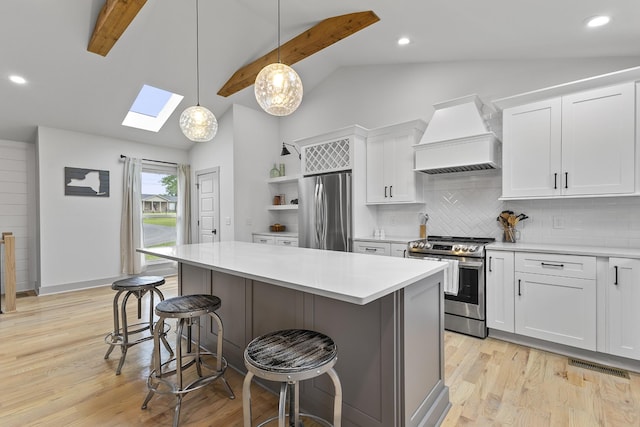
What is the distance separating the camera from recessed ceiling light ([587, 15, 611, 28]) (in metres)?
2.25

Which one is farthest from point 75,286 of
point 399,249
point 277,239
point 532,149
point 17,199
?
point 532,149

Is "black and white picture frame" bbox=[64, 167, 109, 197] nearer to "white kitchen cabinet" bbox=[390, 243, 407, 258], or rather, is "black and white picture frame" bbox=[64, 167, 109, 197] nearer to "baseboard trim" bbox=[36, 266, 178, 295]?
"baseboard trim" bbox=[36, 266, 178, 295]

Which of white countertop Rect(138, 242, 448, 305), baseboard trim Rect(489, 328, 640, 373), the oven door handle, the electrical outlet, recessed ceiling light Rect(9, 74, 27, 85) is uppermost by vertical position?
recessed ceiling light Rect(9, 74, 27, 85)

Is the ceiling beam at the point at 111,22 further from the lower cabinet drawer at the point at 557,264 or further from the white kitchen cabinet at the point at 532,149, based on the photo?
the lower cabinet drawer at the point at 557,264

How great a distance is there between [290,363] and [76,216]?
5245 millimetres

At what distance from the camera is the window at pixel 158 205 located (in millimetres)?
5664

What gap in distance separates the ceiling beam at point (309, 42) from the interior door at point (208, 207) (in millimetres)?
1614

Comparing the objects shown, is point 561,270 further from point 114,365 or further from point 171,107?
point 171,107

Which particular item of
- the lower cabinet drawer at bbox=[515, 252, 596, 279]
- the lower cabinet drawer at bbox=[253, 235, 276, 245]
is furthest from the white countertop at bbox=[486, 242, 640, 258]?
the lower cabinet drawer at bbox=[253, 235, 276, 245]

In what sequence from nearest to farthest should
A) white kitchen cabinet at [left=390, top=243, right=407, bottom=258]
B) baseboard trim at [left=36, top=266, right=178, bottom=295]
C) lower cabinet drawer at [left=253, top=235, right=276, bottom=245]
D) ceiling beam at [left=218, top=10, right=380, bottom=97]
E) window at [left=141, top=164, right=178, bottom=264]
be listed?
ceiling beam at [left=218, top=10, right=380, bottom=97] < white kitchen cabinet at [left=390, top=243, right=407, bottom=258] < baseboard trim at [left=36, top=266, right=178, bottom=295] < lower cabinet drawer at [left=253, top=235, right=276, bottom=245] < window at [left=141, top=164, right=178, bottom=264]

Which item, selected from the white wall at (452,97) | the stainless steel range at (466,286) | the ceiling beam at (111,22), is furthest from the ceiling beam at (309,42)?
the stainless steel range at (466,286)

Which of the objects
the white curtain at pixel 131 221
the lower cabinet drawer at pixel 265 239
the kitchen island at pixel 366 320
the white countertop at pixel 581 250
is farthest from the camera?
the white curtain at pixel 131 221

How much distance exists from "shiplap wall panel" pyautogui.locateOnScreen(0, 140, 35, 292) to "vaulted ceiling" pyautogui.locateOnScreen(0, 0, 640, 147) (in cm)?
27

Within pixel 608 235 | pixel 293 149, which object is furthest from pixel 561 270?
pixel 293 149
